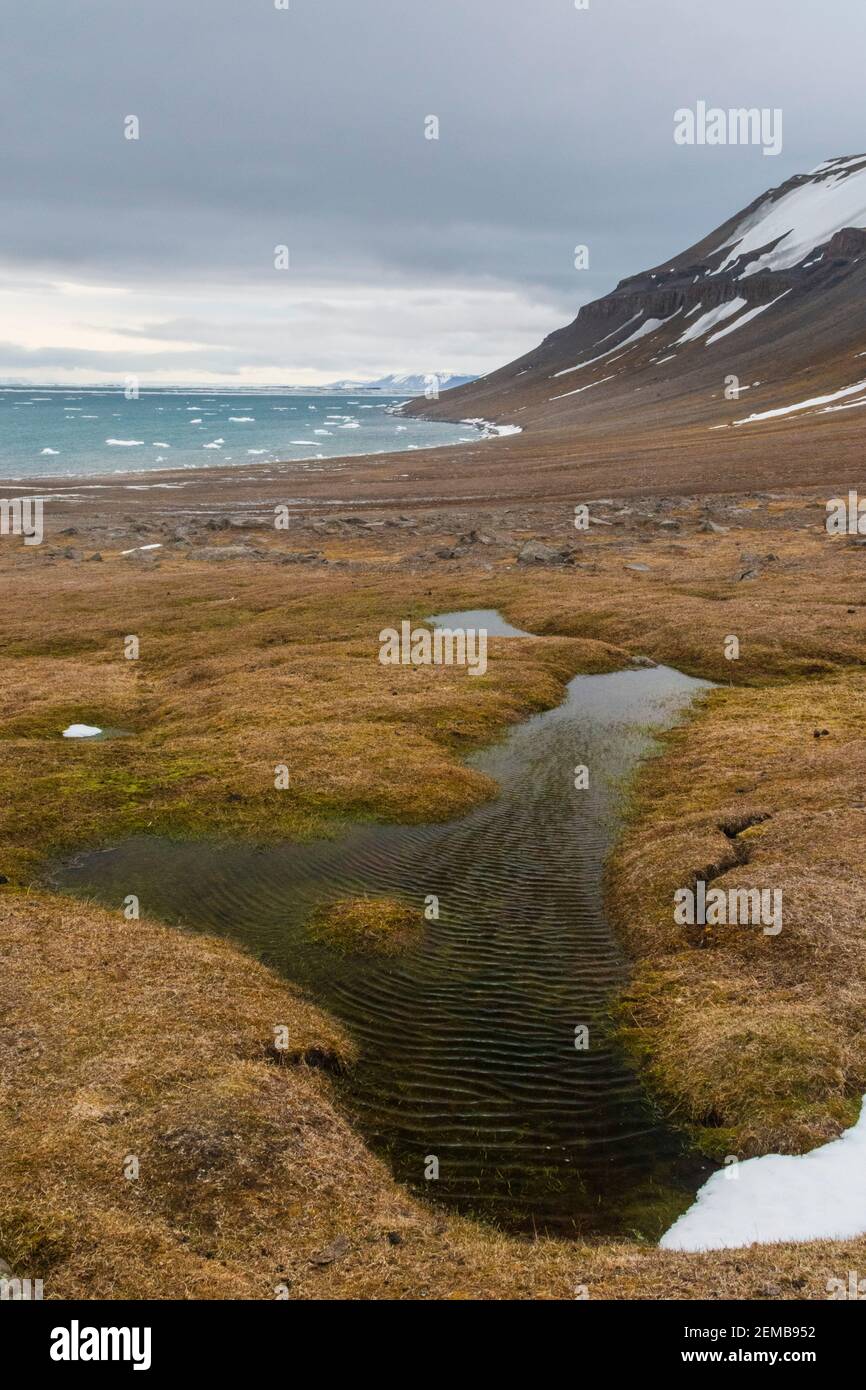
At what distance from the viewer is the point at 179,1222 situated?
13.0 m

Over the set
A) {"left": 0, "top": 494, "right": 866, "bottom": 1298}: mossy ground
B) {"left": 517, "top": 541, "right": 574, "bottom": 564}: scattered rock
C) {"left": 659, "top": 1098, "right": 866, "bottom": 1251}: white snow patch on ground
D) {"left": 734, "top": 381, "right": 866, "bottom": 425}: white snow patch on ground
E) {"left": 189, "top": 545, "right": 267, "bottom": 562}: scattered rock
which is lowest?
{"left": 659, "top": 1098, "right": 866, "bottom": 1251}: white snow patch on ground

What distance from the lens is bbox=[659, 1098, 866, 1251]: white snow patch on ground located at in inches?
511

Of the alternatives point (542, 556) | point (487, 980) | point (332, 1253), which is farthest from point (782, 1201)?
point (542, 556)

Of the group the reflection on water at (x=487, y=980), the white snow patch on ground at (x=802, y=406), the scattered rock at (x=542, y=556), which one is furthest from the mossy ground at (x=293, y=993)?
the white snow patch on ground at (x=802, y=406)

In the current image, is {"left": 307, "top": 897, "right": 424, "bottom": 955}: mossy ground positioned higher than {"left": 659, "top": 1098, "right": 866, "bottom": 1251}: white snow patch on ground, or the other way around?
{"left": 307, "top": 897, "right": 424, "bottom": 955}: mossy ground

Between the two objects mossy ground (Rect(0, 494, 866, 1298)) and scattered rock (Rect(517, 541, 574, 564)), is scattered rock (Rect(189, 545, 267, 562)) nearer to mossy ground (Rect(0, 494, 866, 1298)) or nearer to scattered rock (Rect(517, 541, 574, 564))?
scattered rock (Rect(517, 541, 574, 564))

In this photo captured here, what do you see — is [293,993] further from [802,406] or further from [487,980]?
[802,406]

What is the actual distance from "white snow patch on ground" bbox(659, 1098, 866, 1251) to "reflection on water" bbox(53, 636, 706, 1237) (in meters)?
0.57

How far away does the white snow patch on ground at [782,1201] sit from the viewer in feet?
42.5

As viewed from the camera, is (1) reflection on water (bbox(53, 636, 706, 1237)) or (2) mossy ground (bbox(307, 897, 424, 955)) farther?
(2) mossy ground (bbox(307, 897, 424, 955))

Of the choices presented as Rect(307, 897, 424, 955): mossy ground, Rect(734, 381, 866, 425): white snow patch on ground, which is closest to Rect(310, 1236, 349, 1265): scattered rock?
Rect(307, 897, 424, 955): mossy ground

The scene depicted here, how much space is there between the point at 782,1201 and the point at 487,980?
8.33 meters
